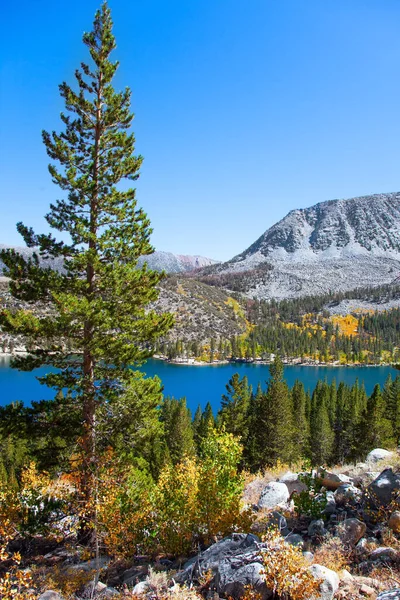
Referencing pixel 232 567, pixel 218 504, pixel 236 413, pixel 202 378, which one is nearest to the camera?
pixel 232 567

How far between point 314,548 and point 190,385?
130990 millimetres

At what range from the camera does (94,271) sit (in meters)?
14.3

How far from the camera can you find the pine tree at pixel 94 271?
13445 mm

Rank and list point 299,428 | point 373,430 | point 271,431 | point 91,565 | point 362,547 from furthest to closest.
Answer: point 299,428, point 373,430, point 271,431, point 91,565, point 362,547

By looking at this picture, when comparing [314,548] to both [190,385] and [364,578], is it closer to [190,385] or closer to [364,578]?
[364,578]

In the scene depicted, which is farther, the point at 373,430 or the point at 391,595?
the point at 373,430

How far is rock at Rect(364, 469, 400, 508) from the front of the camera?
10.2m

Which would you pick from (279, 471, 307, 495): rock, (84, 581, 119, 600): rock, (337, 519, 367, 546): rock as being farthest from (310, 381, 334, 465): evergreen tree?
(84, 581, 119, 600): rock

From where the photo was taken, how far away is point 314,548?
29.6 ft

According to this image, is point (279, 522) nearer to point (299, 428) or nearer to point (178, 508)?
point (178, 508)

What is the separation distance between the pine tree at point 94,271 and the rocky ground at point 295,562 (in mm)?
4273

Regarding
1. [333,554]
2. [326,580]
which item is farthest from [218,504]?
[326,580]

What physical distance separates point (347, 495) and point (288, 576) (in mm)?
5685

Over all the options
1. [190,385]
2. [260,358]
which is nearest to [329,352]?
[260,358]
